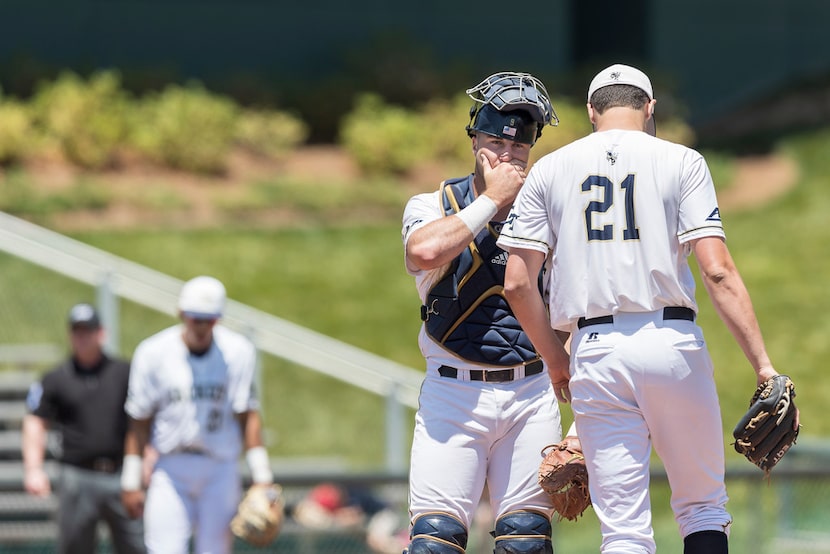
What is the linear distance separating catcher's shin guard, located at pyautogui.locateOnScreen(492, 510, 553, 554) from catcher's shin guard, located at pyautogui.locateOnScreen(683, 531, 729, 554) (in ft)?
1.97

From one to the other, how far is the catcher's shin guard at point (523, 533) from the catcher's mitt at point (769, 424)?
2.74 ft

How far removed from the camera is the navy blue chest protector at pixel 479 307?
18.5 ft

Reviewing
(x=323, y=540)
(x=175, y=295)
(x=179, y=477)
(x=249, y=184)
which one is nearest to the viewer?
(x=179, y=477)

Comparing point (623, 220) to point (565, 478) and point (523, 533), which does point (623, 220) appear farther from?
point (523, 533)

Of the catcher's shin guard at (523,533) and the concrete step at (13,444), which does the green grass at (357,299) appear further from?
the catcher's shin guard at (523,533)

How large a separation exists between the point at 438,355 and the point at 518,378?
0.34 meters

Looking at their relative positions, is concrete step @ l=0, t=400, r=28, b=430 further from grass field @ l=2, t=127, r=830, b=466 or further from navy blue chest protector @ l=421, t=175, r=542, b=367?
navy blue chest protector @ l=421, t=175, r=542, b=367

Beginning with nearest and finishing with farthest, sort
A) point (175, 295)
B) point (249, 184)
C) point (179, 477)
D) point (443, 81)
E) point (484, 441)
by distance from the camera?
point (484, 441)
point (179, 477)
point (175, 295)
point (249, 184)
point (443, 81)

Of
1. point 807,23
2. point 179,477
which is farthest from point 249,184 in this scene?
point 807,23

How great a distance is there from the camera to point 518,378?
566 centimetres

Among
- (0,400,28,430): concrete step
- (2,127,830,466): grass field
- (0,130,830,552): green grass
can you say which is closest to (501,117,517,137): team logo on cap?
(0,130,830,552): green grass

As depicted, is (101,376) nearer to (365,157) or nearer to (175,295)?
(175,295)

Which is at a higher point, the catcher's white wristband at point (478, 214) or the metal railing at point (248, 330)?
the metal railing at point (248, 330)

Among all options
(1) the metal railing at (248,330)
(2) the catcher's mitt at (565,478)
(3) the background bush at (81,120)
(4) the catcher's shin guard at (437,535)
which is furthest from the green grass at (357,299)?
(4) the catcher's shin guard at (437,535)
